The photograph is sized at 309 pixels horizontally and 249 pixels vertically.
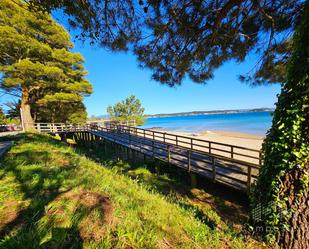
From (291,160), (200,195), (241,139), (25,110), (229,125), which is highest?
(25,110)

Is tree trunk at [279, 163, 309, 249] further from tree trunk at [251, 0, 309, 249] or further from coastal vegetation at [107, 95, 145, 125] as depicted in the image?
coastal vegetation at [107, 95, 145, 125]

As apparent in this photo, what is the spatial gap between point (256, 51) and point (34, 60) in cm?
1713

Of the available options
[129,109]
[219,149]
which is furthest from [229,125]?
[219,149]

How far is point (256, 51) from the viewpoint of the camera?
4.82 m

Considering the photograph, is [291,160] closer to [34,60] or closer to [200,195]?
[200,195]

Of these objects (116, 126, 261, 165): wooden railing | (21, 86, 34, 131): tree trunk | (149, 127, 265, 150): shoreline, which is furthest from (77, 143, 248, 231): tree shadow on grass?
(21, 86, 34, 131): tree trunk

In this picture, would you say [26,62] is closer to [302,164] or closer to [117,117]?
[302,164]

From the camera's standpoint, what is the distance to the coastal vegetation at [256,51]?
2.14 meters

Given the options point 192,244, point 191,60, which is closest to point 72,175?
point 192,244

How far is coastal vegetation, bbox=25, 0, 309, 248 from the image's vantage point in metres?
2.14

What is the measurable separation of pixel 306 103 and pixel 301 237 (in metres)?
1.62

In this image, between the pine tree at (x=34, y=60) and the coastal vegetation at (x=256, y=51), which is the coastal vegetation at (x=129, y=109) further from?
the coastal vegetation at (x=256, y=51)

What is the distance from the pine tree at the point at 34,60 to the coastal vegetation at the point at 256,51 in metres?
10.5

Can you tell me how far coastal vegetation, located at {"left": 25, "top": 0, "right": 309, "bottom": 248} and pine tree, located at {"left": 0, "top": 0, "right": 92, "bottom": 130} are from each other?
414 inches
